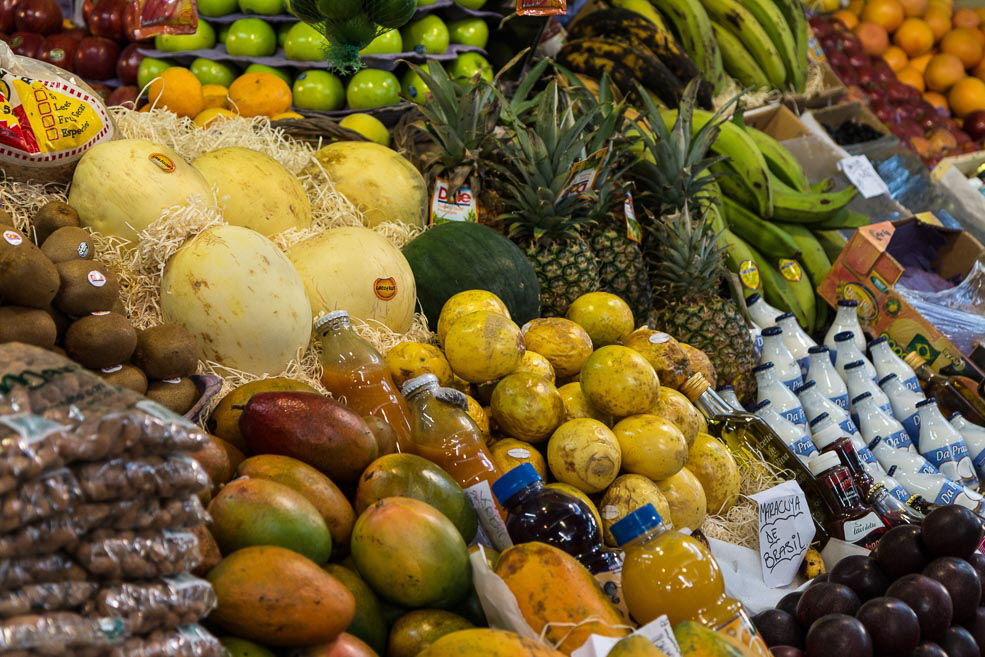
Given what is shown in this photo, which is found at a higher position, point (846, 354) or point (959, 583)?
point (959, 583)

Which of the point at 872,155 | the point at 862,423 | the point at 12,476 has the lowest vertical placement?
the point at 862,423

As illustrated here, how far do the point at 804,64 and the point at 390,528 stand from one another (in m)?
4.89

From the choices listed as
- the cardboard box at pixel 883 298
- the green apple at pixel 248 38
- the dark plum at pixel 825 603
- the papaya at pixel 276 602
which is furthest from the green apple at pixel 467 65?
the papaya at pixel 276 602

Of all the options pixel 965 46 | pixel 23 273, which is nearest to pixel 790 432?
pixel 23 273

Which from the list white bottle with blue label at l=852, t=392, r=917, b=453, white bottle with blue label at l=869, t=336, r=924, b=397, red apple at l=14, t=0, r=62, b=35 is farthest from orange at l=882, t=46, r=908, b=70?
red apple at l=14, t=0, r=62, b=35

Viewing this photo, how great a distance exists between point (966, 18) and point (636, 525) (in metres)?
7.01

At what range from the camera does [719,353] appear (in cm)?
320

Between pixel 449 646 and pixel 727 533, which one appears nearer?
pixel 449 646

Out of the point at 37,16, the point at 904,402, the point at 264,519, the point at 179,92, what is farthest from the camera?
the point at 37,16

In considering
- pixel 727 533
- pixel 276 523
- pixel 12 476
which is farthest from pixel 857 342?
pixel 12 476

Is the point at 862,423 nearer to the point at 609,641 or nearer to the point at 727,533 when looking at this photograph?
the point at 727,533

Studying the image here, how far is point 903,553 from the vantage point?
177 cm

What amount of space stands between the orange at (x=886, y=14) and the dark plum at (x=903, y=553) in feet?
19.4

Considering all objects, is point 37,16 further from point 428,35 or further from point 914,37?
point 914,37
